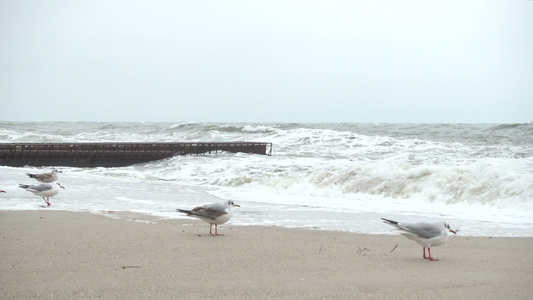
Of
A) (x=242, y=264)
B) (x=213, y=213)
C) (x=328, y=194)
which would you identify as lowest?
(x=328, y=194)

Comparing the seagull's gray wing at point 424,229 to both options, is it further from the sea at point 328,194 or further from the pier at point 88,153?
the pier at point 88,153

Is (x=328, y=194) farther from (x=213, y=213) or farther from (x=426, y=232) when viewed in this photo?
(x=426, y=232)

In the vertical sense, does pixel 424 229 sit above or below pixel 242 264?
above

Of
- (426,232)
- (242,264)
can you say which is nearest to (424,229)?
(426,232)

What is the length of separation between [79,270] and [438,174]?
393 inches

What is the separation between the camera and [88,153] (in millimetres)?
22781

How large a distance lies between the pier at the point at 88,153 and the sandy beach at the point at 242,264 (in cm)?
1674

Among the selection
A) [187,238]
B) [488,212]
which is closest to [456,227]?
[488,212]

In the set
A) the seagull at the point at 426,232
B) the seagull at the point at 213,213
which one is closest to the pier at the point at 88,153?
the seagull at the point at 213,213

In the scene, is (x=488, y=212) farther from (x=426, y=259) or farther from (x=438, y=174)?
(x=426, y=259)

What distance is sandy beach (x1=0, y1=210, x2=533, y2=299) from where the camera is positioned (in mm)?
3506

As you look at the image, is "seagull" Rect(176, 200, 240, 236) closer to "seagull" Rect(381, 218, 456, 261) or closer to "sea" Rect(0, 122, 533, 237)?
"sea" Rect(0, 122, 533, 237)

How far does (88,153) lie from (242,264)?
20087 mm

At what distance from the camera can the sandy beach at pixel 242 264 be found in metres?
3.51
